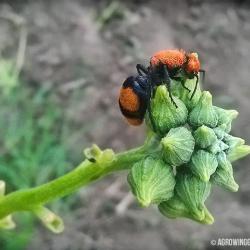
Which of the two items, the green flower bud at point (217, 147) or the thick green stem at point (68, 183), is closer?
the green flower bud at point (217, 147)

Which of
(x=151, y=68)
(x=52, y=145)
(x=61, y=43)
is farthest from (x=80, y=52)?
A: (x=151, y=68)

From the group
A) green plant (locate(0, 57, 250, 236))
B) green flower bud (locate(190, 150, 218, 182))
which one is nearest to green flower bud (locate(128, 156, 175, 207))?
green plant (locate(0, 57, 250, 236))

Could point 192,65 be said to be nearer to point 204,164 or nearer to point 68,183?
point 204,164

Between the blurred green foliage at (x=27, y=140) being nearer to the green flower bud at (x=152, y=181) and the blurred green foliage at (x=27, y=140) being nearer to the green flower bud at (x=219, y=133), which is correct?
the green flower bud at (x=152, y=181)

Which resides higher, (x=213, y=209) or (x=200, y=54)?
(x=200, y=54)

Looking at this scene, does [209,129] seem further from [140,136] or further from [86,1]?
[86,1]

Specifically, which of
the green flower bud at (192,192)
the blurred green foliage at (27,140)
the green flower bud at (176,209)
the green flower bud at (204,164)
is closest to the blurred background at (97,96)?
the blurred green foliage at (27,140)

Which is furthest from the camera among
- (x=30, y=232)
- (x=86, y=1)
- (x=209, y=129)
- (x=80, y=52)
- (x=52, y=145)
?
(x=86, y=1)
